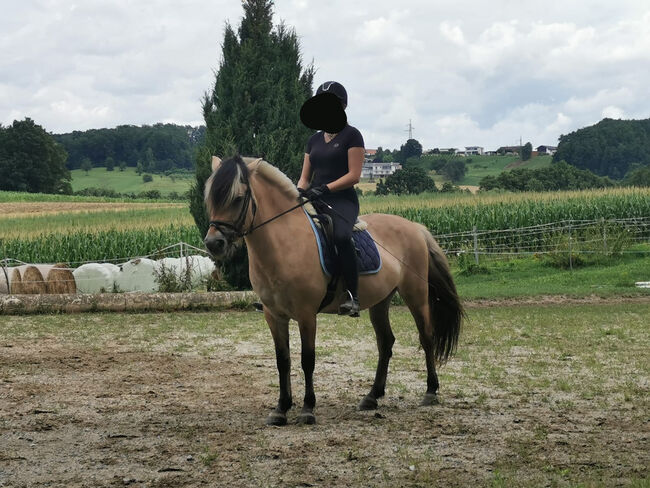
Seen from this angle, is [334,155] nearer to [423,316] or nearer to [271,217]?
[271,217]

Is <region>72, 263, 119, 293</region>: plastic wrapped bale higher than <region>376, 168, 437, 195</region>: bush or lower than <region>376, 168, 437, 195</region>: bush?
lower

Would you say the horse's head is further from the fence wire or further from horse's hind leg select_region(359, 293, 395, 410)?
the fence wire

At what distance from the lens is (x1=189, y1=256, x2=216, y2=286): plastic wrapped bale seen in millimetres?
19547

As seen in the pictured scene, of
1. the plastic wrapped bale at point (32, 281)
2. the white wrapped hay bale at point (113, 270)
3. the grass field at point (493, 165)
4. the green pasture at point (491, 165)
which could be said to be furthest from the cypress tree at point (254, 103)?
the grass field at point (493, 165)

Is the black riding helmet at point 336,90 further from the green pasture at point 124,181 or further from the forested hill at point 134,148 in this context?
the forested hill at point 134,148

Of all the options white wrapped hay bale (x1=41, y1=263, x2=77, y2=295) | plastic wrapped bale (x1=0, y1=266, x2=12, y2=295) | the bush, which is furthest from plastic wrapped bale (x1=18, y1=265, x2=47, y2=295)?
the bush

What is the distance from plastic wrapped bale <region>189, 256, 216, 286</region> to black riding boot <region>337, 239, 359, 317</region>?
40.4 ft

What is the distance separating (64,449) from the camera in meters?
6.03

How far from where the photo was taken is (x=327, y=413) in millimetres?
7285

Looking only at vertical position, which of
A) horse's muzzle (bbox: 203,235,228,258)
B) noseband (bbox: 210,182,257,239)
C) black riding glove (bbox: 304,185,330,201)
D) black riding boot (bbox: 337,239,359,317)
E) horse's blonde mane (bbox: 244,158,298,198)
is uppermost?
horse's blonde mane (bbox: 244,158,298,198)

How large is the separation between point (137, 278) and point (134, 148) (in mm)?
99324

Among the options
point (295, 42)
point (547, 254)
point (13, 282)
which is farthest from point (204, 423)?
point (547, 254)

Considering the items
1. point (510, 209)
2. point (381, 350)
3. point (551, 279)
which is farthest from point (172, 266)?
point (510, 209)

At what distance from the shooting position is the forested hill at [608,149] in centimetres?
8556
